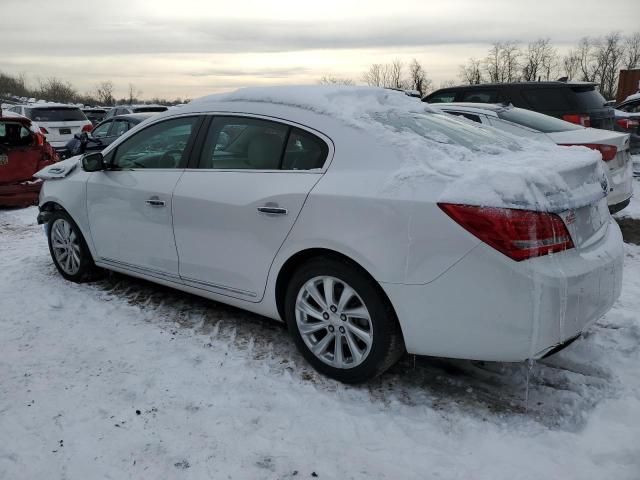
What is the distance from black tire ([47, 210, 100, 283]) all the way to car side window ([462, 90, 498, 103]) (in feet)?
19.8

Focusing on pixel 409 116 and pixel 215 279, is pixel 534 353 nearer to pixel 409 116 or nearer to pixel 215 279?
pixel 409 116

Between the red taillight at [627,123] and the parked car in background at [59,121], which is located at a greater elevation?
the parked car in background at [59,121]

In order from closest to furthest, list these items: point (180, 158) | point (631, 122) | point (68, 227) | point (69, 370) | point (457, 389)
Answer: point (457, 389) < point (69, 370) < point (180, 158) < point (68, 227) < point (631, 122)

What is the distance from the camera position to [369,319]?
293cm

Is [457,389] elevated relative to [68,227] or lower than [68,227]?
lower

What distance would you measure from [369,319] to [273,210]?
83cm

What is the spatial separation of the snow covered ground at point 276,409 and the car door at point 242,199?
1.67 feet

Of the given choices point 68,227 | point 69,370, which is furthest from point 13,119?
point 69,370

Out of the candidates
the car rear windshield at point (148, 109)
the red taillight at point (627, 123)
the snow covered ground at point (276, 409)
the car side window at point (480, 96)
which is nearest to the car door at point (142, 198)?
the snow covered ground at point (276, 409)

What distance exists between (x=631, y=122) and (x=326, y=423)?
10766 millimetres

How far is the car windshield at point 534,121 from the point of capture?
6.25m

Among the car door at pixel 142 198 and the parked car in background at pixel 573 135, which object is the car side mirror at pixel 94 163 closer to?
the car door at pixel 142 198

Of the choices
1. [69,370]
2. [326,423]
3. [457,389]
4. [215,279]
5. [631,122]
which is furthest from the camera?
[631,122]

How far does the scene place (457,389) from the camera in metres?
3.11
